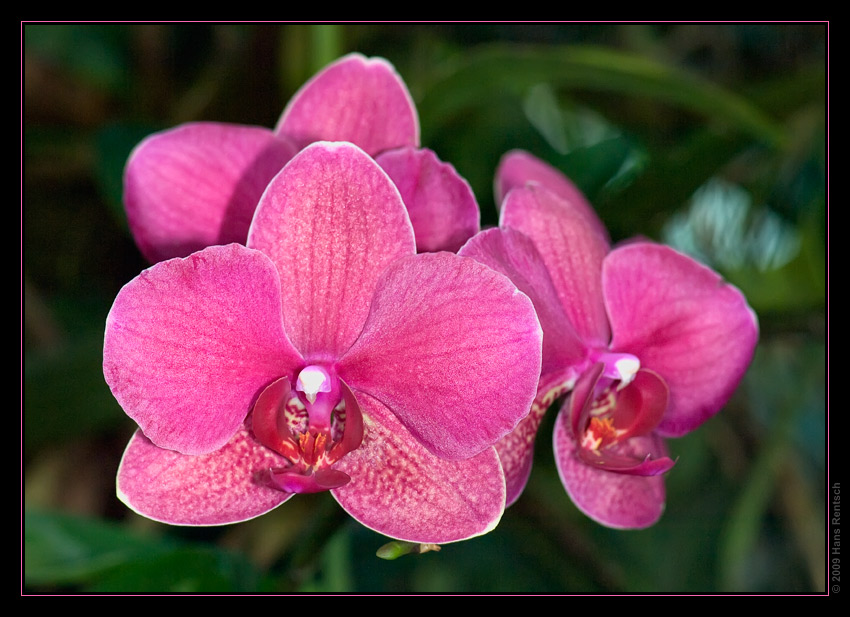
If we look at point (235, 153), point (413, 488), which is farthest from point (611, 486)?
point (235, 153)

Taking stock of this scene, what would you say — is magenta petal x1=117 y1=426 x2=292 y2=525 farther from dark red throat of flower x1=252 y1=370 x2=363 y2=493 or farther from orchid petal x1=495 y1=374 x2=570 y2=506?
orchid petal x1=495 y1=374 x2=570 y2=506

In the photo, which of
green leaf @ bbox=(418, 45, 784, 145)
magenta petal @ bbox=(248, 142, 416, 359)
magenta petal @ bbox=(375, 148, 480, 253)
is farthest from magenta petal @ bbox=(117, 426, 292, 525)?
green leaf @ bbox=(418, 45, 784, 145)

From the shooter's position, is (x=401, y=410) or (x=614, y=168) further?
(x=614, y=168)

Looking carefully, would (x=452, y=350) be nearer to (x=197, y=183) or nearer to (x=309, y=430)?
(x=309, y=430)
